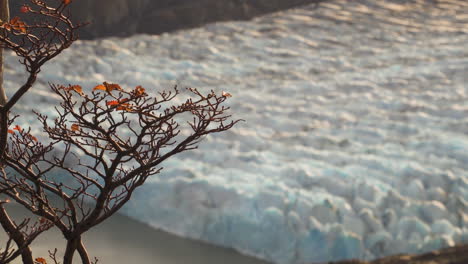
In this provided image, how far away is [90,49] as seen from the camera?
441cm

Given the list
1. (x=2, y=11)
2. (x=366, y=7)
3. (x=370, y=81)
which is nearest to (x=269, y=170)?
(x=2, y=11)

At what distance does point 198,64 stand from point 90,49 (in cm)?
76

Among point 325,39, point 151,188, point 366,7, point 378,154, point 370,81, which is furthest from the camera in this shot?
point 366,7

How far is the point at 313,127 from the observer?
3238mm

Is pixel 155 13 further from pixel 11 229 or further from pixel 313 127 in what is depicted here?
pixel 11 229

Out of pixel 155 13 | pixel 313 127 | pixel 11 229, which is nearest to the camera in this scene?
pixel 11 229

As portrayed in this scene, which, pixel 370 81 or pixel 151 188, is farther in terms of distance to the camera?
pixel 370 81

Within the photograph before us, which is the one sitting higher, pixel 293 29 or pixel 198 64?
pixel 293 29

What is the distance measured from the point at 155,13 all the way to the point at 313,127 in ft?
7.65

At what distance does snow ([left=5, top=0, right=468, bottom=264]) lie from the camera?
2.29 metres

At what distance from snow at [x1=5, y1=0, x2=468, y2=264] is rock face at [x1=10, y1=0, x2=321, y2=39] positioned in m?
0.17

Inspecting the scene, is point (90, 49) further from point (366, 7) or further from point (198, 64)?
point (366, 7)

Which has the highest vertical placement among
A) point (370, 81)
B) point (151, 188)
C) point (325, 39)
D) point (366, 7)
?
point (366, 7)

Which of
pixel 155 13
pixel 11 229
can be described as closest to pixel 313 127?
pixel 155 13
